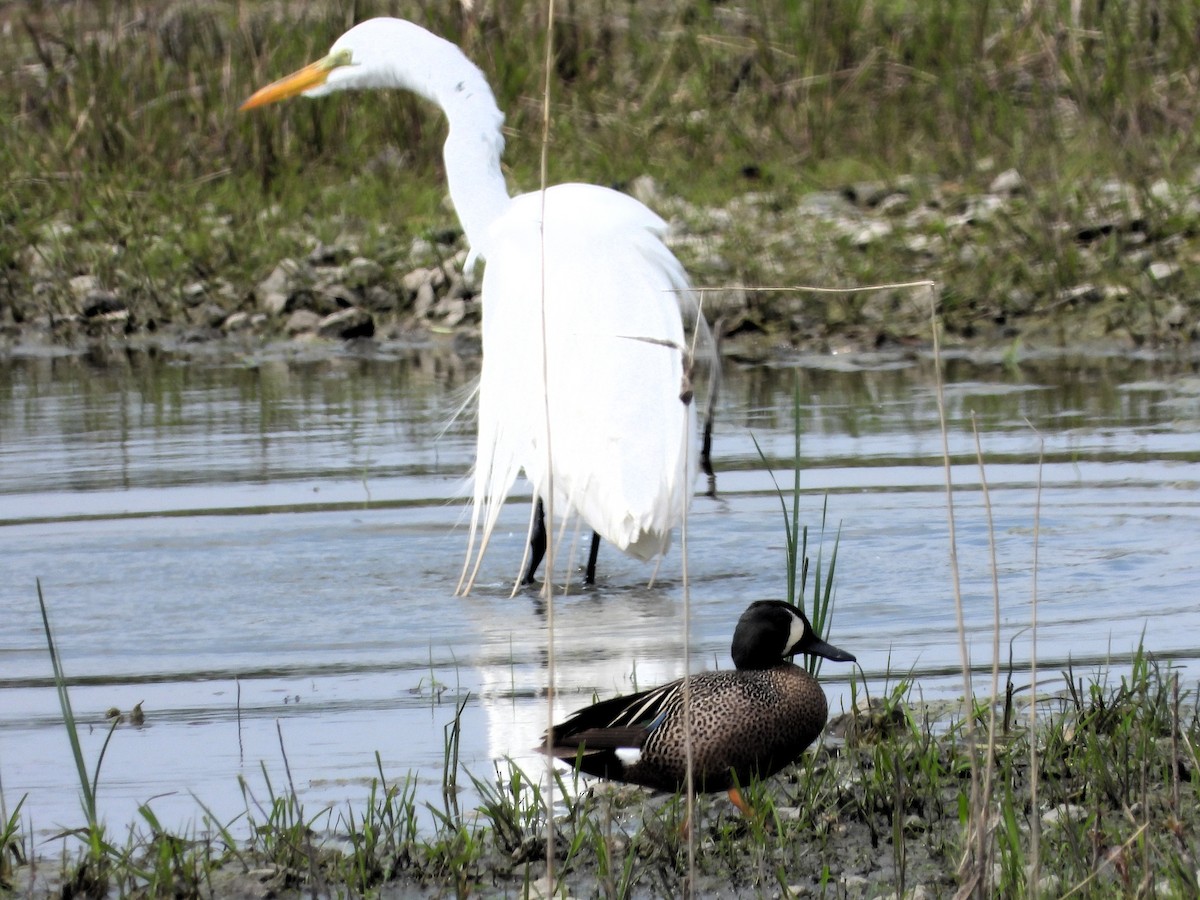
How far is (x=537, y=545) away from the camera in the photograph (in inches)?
257

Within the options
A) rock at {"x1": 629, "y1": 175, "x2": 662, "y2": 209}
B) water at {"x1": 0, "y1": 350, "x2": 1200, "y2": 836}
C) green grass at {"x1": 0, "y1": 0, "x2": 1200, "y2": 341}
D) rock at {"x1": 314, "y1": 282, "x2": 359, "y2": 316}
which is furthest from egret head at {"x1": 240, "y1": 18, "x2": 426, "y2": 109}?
rock at {"x1": 629, "y1": 175, "x2": 662, "y2": 209}

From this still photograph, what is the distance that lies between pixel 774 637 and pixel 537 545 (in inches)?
111

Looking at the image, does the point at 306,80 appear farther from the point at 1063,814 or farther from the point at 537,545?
the point at 1063,814

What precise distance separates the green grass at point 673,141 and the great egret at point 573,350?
3713 millimetres

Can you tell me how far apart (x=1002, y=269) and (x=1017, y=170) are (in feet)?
2.90

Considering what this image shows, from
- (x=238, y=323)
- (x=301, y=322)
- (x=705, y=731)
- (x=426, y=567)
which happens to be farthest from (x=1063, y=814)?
(x=238, y=323)

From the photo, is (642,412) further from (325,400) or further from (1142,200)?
(1142,200)

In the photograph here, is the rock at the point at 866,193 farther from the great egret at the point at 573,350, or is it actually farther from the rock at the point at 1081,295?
the great egret at the point at 573,350

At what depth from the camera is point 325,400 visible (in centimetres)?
909

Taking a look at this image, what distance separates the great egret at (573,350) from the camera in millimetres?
5496

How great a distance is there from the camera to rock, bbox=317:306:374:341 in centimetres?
1112

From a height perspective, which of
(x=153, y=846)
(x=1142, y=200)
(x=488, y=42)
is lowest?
(x=153, y=846)

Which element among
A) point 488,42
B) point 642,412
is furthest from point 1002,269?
point 642,412

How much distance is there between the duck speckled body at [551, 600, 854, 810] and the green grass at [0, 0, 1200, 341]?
22.6 feet
